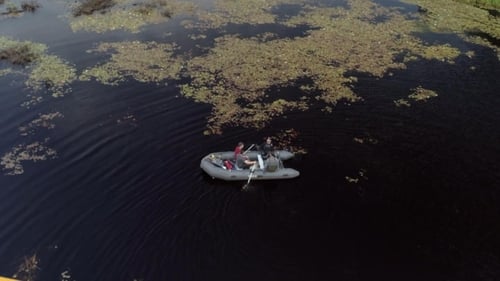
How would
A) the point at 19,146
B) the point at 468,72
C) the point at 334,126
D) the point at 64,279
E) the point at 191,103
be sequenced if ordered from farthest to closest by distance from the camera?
the point at 468,72 → the point at 191,103 → the point at 334,126 → the point at 19,146 → the point at 64,279

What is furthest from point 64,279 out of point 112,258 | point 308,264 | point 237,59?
point 237,59

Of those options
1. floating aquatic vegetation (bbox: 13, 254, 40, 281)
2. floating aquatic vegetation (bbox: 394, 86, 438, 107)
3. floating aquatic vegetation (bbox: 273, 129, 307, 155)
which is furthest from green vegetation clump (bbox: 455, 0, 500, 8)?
floating aquatic vegetation (bbox: 13, 254, 40, 281)

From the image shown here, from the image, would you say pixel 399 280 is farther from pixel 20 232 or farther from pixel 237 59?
pixel 237 59

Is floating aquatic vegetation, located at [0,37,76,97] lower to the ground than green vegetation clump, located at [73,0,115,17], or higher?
lower

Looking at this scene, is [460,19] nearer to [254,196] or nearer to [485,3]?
[485,3]

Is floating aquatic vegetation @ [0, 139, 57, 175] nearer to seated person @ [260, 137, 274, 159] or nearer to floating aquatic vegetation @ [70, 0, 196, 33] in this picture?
seated person @ [260, 137, 274, 159]

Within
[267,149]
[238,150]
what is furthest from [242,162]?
[267,149]
